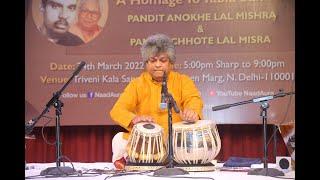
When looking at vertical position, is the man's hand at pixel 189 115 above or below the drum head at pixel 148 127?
above

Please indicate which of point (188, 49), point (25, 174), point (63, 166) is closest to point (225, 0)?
point (188, 49)

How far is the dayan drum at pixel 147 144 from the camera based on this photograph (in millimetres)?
5113

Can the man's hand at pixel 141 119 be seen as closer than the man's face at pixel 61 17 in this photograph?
Yes

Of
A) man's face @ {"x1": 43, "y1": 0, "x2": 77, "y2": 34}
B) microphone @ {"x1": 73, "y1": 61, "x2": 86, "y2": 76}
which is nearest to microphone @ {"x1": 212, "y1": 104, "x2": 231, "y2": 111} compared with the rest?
microphone @ {"x1": 73, "y1": 61, "x2": 86, "y2": 76}

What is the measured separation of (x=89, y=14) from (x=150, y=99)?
107cm

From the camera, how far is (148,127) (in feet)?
17.0

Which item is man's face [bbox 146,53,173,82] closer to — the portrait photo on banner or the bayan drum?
the bayan drum

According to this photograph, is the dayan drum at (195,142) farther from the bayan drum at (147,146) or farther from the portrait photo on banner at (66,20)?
the portrait photo on banner at (66,20)

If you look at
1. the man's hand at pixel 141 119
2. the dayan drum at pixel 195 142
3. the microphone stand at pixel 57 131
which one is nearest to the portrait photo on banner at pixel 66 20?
the microphone stand at pixel 57 131

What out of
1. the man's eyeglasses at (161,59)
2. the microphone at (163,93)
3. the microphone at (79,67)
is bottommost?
the microphone at (163,93)

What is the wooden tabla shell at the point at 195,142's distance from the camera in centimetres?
506

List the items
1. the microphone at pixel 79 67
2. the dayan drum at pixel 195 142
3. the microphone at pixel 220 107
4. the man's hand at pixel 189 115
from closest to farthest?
the dayan drum at pixel 195 142, the man's hand at pixel 189 115, the microphone at pixel 220 107, the microphone at pixel 79 67

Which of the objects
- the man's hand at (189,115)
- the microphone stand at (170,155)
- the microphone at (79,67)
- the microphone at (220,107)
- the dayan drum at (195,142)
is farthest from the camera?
the microphone at (79,67)

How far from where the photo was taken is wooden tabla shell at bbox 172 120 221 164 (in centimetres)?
506
